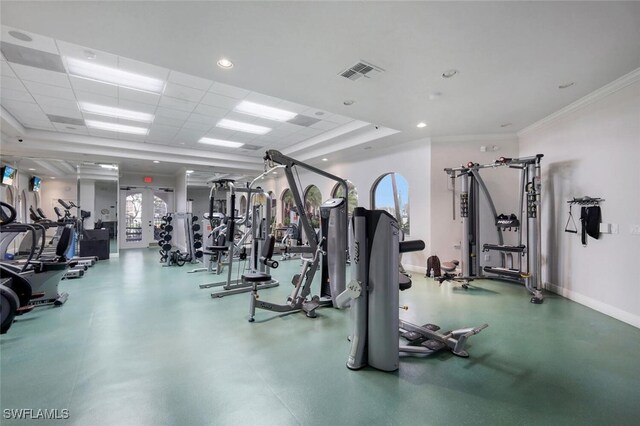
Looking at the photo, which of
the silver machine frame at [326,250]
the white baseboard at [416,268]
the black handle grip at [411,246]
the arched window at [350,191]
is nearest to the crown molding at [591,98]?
the white baseboard at [416,268]

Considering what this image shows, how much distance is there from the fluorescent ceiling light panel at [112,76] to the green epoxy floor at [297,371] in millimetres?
3437

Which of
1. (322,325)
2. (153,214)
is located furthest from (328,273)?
(153,214)

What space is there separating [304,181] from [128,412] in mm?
9340

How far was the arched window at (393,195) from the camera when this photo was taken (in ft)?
24.8

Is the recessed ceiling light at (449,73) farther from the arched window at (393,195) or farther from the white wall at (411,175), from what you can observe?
the arched window at (393,195)

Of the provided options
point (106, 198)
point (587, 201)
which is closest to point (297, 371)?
point (587, 201)

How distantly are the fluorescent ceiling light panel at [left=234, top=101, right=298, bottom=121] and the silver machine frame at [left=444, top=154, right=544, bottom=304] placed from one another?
3544mm

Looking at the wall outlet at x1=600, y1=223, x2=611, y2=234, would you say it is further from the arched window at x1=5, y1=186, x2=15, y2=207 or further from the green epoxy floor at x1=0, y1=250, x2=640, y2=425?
the arched window at x1=5, y1=186, x2=15, y2=207

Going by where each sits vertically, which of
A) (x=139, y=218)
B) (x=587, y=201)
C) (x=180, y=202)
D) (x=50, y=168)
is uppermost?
(x=50, y=168)

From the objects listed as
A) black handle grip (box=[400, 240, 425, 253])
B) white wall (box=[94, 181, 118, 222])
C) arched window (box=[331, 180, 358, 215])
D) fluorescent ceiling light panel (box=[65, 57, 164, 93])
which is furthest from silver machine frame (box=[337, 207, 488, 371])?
white wall (box=[94, 181, 118, 222])

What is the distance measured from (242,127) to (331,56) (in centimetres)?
422

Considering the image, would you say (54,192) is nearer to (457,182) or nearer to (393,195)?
(393,195)

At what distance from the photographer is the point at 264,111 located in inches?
235

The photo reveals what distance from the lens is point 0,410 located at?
6.42ft
